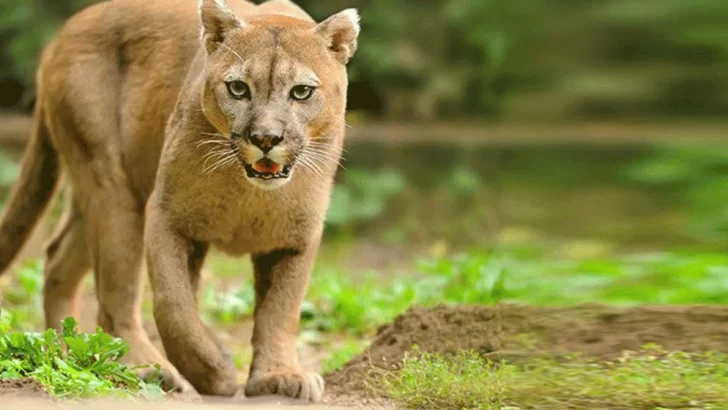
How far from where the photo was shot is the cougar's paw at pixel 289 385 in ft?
16.2

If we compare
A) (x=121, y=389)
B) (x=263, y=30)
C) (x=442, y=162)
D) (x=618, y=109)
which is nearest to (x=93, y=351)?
(x=121, y=389)

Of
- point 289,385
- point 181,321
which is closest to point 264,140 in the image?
point 181,321

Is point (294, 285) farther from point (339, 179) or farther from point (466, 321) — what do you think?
point (339, 179)

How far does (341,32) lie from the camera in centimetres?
509

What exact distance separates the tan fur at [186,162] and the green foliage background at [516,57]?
4600mm

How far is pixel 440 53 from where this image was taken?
11156 mm

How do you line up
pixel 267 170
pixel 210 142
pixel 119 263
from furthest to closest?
pixel 119 263, pixel 210 142, pixel 267 170

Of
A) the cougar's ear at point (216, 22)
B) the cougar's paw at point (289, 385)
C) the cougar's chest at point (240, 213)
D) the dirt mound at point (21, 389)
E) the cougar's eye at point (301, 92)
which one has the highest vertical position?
the cougar's ear at point (216, 22)

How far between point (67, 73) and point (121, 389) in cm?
201

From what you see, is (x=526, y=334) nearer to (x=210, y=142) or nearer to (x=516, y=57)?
(x=210, y=142)

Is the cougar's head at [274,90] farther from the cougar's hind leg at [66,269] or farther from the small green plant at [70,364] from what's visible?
the cougar's hind leg at [66,269]

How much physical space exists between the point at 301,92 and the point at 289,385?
1144 mm

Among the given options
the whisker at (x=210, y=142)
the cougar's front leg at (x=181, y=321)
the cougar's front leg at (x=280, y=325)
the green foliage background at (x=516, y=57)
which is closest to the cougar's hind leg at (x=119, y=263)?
the cougar's front leg at (x=181, y=321)

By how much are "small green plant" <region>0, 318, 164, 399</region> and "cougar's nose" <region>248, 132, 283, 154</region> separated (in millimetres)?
872
